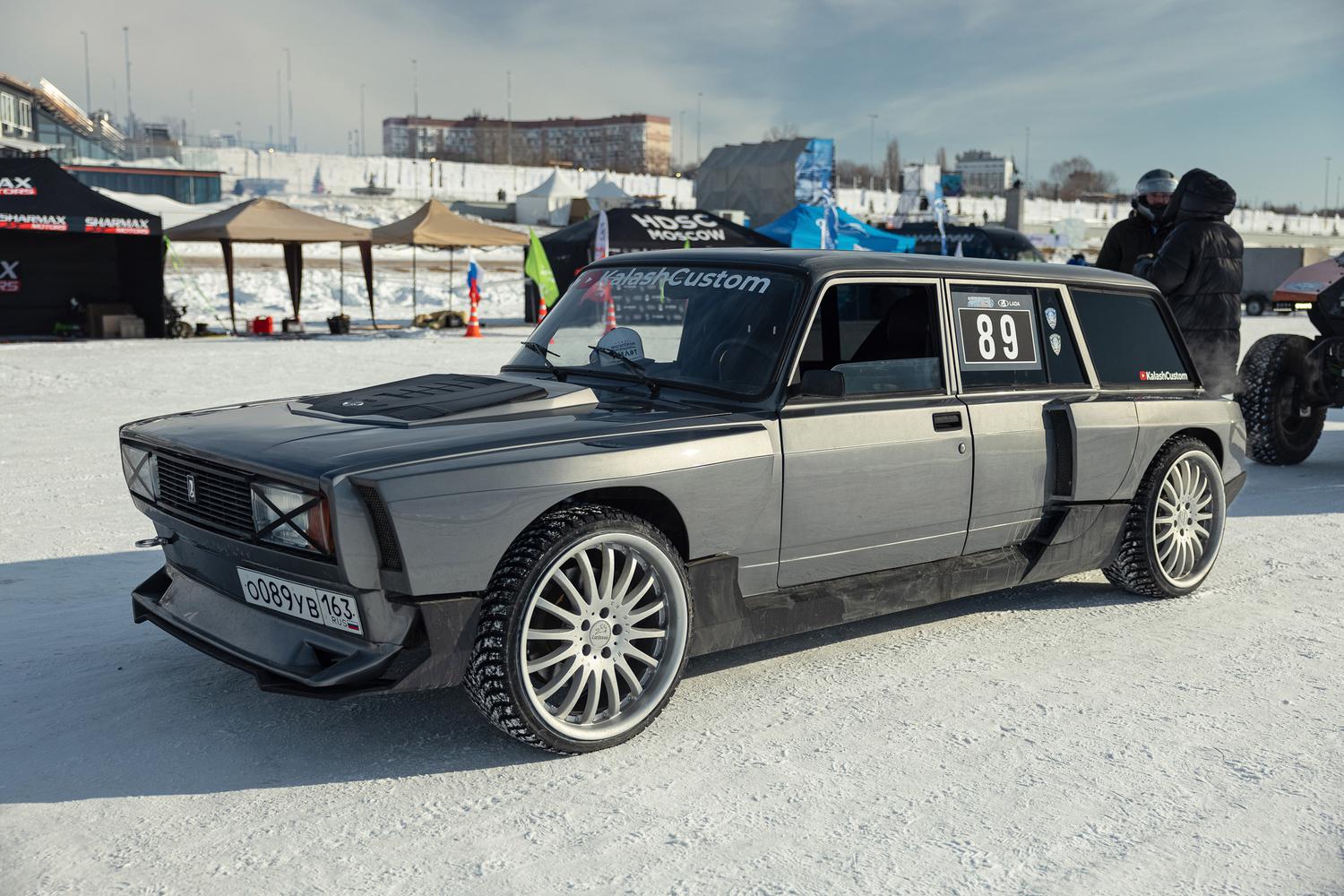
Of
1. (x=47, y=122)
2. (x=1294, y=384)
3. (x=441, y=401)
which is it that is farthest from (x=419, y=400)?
(x=47, y=122)

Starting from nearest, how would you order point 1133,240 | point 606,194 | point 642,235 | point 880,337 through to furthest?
point 880,337 < point 1133,240 < point 642,235 < point 606,194

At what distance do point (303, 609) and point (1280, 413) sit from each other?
8018 millimetres

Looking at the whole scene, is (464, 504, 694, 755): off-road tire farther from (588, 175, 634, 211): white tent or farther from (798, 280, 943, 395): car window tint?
(588, 175, 634, 211): white tent

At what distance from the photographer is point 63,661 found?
4094mm

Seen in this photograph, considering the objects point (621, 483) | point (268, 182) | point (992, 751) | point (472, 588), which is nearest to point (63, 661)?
point (472, 588)

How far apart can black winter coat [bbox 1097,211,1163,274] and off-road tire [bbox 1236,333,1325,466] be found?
3.75 ft

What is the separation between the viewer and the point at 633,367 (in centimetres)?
428

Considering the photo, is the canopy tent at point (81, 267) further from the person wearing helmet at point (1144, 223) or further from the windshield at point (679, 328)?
the windshield at point (679, 328)

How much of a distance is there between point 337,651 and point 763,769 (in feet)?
4.20

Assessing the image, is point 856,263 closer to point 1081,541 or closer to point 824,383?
point 824,383

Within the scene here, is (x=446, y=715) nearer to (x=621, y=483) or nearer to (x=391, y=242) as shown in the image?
(x=621, y=483)

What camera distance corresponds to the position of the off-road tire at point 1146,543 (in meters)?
5.18

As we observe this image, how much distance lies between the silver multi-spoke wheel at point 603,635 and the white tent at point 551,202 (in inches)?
1646

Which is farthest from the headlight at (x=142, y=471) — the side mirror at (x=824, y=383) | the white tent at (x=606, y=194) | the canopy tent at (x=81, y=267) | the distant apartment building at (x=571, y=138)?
the distant apartment building at (x=571, y=138)
